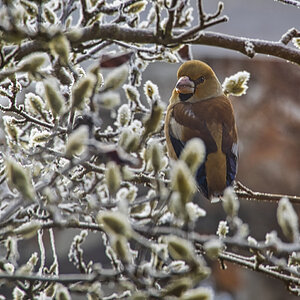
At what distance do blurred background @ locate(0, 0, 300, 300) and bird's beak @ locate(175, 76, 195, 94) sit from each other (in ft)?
6.06

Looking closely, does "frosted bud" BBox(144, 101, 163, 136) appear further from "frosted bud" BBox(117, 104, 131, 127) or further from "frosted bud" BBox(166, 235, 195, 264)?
"frosted bud" BBox(117, 104, 131, 127)

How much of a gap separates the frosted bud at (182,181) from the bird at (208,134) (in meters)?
0.62

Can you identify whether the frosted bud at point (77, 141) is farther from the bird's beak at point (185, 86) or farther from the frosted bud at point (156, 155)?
the bird's beak at point (185, 86)

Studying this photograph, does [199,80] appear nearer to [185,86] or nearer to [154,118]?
[185,86]

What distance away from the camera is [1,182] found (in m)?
0.75

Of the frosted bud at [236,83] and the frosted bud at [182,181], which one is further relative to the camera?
the frosted bud at [236,83]

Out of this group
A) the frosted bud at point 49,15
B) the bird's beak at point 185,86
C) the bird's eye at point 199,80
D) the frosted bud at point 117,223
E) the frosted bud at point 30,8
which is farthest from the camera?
the bird's eye at point 199,80

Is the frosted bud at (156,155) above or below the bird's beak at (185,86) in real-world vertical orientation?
above

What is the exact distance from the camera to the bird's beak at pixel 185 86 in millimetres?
1292

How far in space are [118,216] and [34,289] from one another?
0.39m

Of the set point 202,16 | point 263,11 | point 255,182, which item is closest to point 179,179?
point 202,16

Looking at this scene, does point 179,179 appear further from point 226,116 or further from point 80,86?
point 226,116

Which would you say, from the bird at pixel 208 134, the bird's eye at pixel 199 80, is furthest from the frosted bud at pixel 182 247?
the bird's eye at pixel 199 80

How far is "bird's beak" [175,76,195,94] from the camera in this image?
50.9 inches
